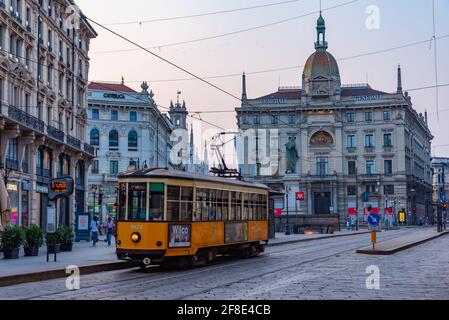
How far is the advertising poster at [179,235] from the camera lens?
2019 cm

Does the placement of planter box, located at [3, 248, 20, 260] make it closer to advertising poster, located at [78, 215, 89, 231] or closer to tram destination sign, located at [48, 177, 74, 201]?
tram destination sign, located at [48, 177, 74, 201]

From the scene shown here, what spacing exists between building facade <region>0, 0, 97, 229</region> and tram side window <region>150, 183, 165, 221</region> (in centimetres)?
1690

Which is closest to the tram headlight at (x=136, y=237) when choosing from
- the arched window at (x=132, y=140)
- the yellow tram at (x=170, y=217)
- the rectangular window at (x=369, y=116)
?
the yellow tram at (x=170, y=217)

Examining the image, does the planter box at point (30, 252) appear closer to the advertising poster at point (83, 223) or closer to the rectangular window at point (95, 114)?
the advertising poster at point (83, 223)

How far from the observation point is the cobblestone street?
13.8 m

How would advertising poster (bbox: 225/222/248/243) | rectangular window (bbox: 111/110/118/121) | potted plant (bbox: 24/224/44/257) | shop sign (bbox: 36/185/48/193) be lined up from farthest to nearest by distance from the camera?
rectangular window (bbox: 111/110/118/121), shop sign (bbox: 36/185/48/193), potted plant (bbox: 24/224/44/257), advertising poster (bbox: 225/222/248/243)

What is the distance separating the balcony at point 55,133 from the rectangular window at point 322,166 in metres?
60.9

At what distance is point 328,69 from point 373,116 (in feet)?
30.0

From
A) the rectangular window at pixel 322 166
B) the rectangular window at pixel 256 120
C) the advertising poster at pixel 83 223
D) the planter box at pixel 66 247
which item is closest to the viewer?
the planter box at pixel 66 247

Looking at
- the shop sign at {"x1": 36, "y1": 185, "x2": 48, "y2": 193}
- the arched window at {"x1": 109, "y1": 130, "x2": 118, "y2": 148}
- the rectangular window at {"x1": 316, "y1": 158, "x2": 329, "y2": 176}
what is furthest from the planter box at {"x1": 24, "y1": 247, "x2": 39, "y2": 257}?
the rectangular window at {"x1": 316, "y1": 158, "x2": 329, "y2": 176}

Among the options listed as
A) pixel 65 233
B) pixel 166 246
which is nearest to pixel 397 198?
pixel 65 233
